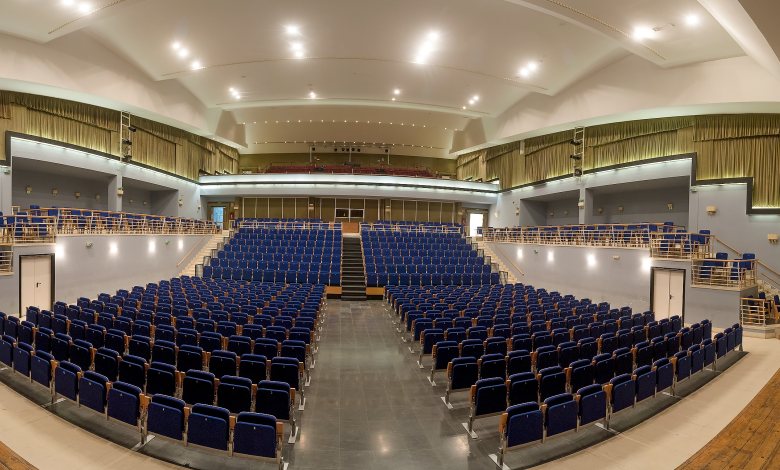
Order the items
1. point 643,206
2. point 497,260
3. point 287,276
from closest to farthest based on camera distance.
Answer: point 287,276 → point 643,206 → point 497,260

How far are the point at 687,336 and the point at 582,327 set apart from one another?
1801mm

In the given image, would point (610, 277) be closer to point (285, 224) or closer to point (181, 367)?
point (181, 367)

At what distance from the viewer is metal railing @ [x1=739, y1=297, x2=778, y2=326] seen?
30.7ft

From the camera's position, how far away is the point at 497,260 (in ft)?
61.0

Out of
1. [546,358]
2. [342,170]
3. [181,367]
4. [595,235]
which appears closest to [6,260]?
[181,367]

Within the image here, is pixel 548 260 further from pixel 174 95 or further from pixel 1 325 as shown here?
pixel 174 95

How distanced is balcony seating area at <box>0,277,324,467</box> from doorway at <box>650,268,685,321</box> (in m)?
10.1

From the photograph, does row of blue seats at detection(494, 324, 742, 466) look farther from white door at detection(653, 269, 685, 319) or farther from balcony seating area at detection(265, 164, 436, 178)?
balcony seating area at detection(265, 164, 436, 178)

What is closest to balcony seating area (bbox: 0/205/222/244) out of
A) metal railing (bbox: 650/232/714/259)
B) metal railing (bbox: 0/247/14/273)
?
metal railing (bbox: 0/247/14/273)

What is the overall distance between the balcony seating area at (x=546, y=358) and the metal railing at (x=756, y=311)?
111 inches

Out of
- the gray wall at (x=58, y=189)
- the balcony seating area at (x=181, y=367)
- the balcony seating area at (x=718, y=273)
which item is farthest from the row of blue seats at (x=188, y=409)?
the gray wall at (x=58, y=189)

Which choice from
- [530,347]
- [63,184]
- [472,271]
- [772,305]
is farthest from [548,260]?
[63,184]

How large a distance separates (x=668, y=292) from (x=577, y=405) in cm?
926

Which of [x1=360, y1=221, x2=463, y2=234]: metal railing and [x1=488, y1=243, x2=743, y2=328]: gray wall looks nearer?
[x1=488, y1=243, x2=743, y2=328]: gray wall
